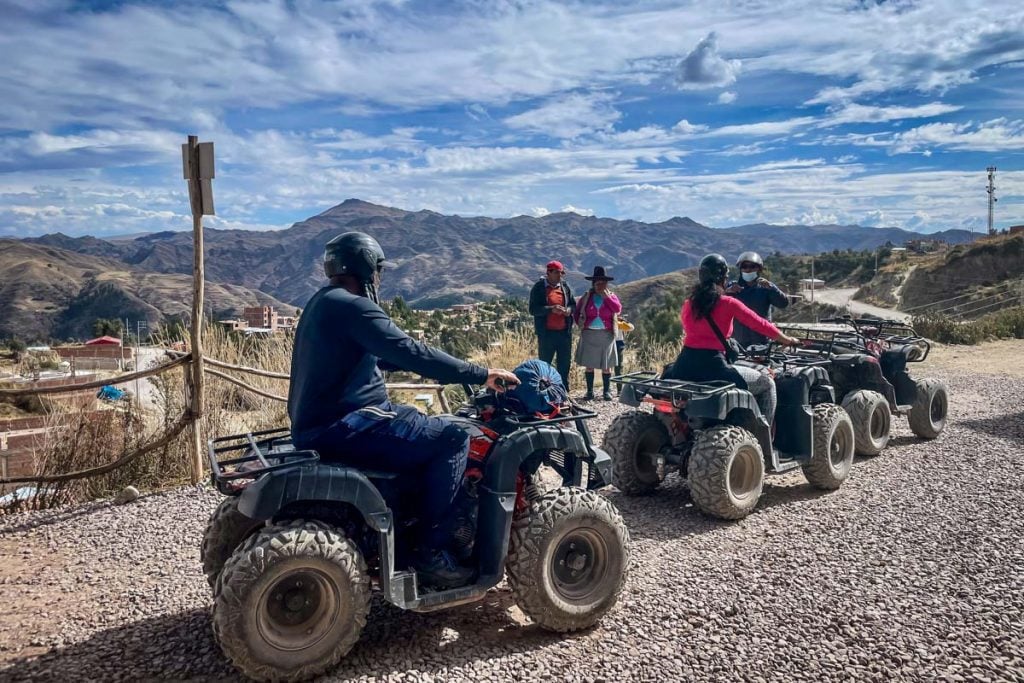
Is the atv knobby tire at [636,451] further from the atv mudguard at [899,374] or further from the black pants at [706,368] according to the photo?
Answer: the atv mudguard at [899,374]

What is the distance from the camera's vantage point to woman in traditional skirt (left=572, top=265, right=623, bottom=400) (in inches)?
418

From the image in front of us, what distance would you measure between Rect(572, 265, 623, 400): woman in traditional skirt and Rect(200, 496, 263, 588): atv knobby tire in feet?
23.9

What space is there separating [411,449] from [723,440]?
308 cm

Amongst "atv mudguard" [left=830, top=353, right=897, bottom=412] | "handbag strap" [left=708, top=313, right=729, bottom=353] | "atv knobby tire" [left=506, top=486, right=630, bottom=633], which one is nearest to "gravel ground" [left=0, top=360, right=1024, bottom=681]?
"atv knobby tire" [left=506, top=486, right=630, bottom=633]

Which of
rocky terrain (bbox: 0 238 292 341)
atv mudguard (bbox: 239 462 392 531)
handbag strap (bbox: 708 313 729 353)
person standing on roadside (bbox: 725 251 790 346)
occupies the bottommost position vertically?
rocky terrain (bbox: 0 238 292 341)

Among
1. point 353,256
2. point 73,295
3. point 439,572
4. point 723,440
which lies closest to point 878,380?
point 723,440

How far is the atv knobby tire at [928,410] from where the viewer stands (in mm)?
8398

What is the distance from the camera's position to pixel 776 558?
5.00 m

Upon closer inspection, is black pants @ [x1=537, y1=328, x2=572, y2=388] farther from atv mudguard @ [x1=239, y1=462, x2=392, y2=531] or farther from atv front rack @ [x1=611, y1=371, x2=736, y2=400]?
atv mudguard @ [x1=239, y1=462, x2=392, y2=531]

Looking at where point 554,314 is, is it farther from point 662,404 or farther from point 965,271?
point 965,271

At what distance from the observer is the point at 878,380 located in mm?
8195

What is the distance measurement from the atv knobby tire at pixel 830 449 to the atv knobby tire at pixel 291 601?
455cm

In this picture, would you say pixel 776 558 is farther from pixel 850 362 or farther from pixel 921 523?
pixel 850 362

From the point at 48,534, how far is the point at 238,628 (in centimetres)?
332
